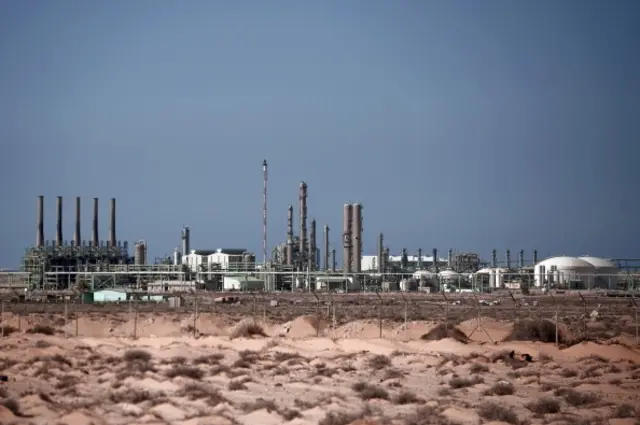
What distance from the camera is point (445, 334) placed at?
122ft

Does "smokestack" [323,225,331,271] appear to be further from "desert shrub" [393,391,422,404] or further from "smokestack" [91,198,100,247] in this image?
"desert shrub" [393,391,422,404]

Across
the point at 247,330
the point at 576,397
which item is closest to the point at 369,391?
the point at 576,397

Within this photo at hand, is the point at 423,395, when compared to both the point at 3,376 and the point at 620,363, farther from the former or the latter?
the point at 3,376

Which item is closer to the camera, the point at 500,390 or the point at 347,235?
the point at 500,390

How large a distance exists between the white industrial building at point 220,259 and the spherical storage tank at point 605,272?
4059cm

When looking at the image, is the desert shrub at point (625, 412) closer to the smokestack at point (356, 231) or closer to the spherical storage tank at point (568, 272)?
the spherical storage tank at point (568, 272)

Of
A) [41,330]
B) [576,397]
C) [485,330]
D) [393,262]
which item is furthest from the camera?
[393,262]

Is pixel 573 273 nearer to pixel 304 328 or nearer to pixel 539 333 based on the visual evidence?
pixel 304 328

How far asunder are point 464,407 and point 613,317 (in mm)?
34889

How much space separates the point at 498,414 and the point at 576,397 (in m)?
3.00

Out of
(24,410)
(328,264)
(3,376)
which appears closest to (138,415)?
(24,410)

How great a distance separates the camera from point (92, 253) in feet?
381

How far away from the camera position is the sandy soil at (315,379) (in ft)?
66.8

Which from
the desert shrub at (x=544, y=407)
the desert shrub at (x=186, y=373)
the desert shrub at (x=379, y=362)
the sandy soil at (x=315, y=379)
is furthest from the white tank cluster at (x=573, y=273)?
the desert shrub at (x=544, y=407)
